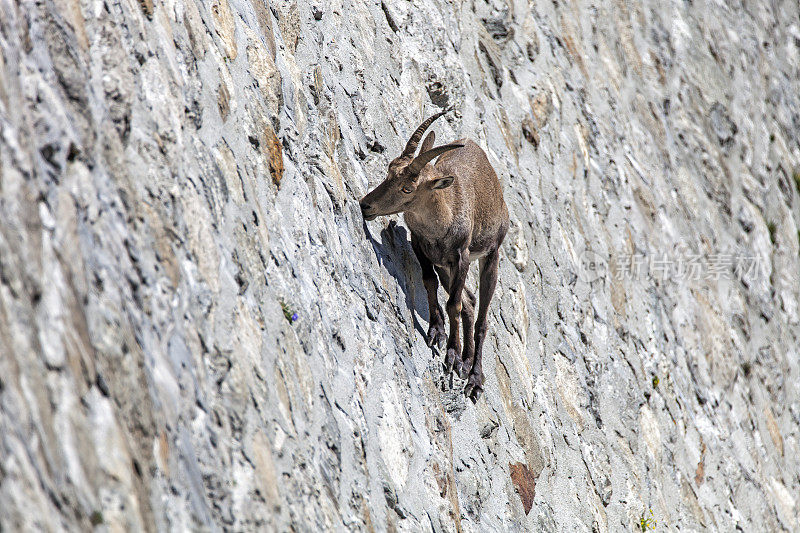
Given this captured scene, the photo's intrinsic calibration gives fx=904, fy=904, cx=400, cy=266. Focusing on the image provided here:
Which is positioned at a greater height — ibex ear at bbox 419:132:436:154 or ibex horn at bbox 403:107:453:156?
ibex horn at bbox 403:107:453:156

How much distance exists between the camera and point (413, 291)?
5.88 m

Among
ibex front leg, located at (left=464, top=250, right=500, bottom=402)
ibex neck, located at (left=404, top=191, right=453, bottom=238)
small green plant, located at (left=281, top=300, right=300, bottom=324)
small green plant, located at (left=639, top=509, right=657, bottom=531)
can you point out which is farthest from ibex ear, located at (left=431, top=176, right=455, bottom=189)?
small green plant, located at (left=639, top=509, right=657, bottom=531)

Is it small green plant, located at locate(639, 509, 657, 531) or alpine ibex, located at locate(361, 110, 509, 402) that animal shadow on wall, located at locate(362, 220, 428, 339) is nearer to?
alpine ibex, located at locate(361, 110, 509, 402)

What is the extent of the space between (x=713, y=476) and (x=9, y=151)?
772cm

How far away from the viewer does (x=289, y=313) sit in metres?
4.17

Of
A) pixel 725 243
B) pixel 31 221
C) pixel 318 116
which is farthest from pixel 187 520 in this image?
pixel 725 243

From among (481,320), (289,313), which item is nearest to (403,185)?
(481,320)

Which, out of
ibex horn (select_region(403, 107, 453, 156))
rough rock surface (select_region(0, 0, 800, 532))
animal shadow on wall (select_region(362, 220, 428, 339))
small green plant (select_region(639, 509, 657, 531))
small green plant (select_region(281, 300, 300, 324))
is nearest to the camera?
rough rock surface (select_region(0, 0, 800, 532))

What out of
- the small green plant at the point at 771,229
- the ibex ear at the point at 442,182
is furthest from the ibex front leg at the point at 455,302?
the small green plant at the point at 771,229

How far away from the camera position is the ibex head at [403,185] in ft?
18.0

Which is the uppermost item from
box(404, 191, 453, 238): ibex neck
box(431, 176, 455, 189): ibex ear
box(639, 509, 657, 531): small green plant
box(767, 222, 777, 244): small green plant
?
box(431, 176, 455, 189): ibex ear

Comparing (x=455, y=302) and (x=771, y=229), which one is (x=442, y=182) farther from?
(x=771, y=229)

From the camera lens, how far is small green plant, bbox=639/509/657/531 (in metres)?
7.29

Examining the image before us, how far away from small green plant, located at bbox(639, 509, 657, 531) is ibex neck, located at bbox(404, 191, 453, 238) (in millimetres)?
3203
